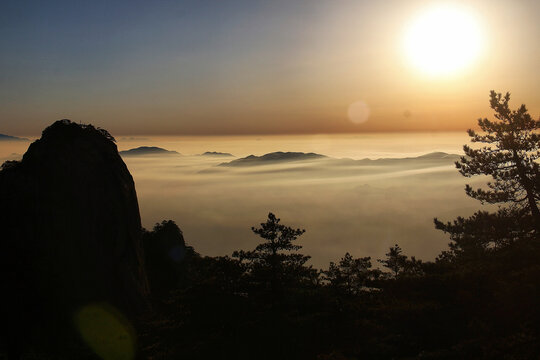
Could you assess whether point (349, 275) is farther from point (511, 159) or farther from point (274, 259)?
point (511, 159)

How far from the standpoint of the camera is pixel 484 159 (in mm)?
24828

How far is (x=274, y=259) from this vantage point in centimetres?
2370

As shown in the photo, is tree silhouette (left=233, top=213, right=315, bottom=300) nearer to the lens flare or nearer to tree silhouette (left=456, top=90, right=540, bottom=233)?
the lens flare

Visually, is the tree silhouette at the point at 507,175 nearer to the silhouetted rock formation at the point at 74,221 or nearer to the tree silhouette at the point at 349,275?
the tree silhouette at the point at 349,275

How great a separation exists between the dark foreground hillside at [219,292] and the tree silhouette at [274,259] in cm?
10

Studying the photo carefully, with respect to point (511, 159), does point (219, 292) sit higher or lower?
lower

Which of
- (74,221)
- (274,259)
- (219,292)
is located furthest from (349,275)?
(74,221)

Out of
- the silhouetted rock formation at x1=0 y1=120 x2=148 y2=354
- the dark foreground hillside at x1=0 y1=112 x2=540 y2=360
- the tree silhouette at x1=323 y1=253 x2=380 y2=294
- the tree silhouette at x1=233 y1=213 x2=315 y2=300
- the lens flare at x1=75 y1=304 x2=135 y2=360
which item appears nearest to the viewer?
the dark foreground hillside at x1=0 y1=112 x2=540 y2=360

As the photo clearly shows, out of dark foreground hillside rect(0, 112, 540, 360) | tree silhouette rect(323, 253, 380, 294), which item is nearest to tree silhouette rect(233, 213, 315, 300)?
dark foreground hillside rect(0, 112, 540, 360)

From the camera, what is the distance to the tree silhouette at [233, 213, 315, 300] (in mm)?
23734

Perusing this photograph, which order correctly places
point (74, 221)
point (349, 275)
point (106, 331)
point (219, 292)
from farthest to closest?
point (74, 221) → point (349, 275) → point (106, 331) → point (219, 292)

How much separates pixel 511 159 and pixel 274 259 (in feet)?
62.3

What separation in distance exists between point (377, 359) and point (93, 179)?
2539 cm

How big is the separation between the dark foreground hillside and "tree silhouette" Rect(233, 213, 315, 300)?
103 millimetres
